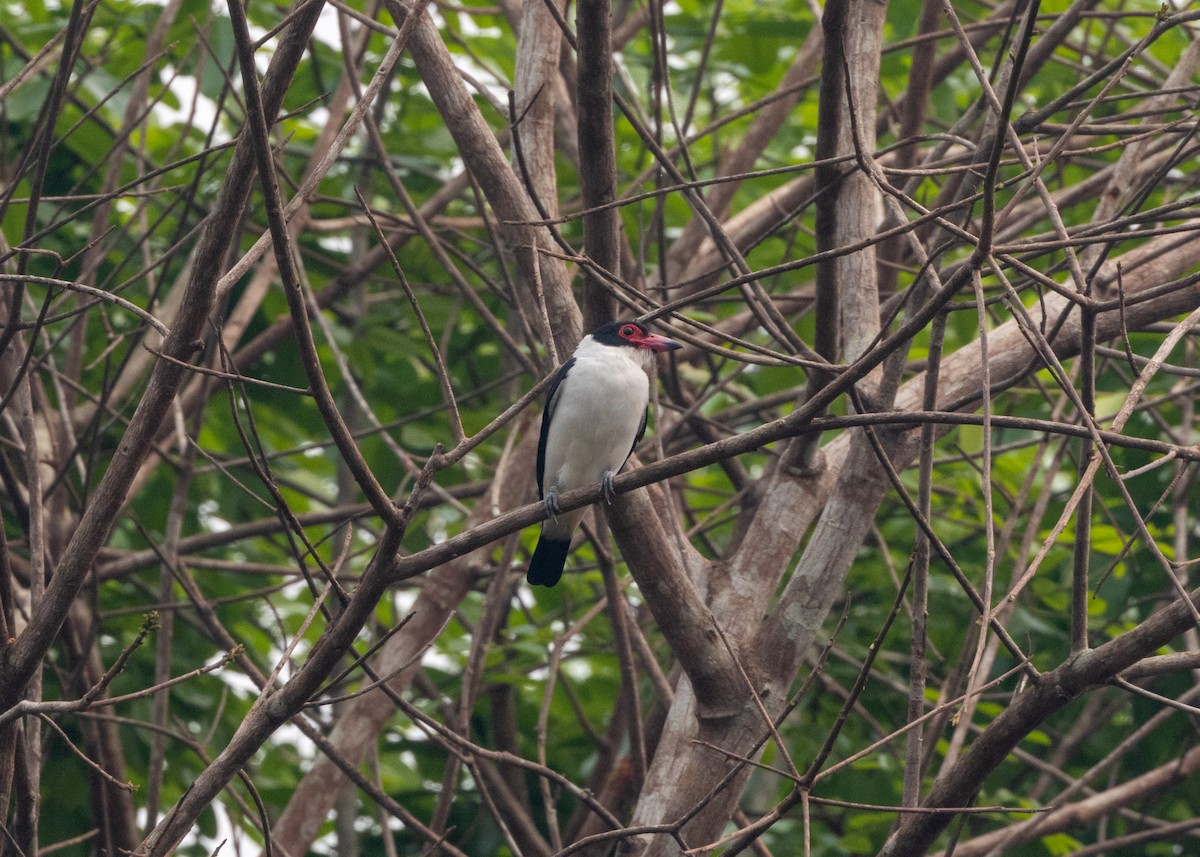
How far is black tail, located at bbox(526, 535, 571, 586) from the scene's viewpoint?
4.93 metres

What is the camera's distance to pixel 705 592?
4172 millimetres

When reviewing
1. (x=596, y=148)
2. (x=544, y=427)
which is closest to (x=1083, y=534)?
(x=596, y=148)

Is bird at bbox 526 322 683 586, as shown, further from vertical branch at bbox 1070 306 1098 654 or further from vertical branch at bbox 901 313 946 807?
vertical branch at bbox 1070 306 1098 654

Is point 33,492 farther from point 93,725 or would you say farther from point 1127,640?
point 1127,640

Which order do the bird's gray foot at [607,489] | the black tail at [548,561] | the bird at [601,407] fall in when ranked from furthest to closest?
the black tail at [548,561] < the bird at [601,407] < the bird's gray foot at [607,489]

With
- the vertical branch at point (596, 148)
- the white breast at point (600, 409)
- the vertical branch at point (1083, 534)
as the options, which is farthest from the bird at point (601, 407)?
the vertical branch at point (1083, 534)

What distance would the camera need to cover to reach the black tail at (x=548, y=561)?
4.93 metres

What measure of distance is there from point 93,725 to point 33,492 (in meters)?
1.38

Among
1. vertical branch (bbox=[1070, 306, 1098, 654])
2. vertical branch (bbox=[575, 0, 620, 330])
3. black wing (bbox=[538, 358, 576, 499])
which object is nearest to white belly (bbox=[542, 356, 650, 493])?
black wing (bbox=[538, 358, 576, 499])

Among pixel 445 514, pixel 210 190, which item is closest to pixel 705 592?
pixel 445 514

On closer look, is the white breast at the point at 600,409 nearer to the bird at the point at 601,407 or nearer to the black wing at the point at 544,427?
the bird at the point at 601,407

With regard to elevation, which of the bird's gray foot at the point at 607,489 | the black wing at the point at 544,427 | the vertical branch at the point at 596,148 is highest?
the vertical branch at the point at 596,148

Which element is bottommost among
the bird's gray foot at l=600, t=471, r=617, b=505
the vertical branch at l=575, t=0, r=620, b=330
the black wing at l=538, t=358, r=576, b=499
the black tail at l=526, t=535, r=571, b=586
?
the black tail at l=526, t=535, r=571, b=586

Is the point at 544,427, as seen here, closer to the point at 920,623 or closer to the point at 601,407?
the point at 601,407
